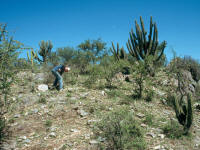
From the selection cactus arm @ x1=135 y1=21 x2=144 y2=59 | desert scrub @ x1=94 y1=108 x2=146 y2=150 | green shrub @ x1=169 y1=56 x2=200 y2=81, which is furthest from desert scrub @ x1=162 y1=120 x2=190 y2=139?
cactus arm @ x1=135 y1=21 x2=144 y2=59

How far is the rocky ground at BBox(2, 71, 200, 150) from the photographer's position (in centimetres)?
326

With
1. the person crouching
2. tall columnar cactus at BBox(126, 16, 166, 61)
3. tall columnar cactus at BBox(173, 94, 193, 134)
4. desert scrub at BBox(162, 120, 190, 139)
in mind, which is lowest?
desert scrub at BBox(162, 120, 190, 139)

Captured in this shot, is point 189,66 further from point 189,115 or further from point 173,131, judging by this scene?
point 173,131

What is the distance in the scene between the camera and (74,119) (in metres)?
4.33

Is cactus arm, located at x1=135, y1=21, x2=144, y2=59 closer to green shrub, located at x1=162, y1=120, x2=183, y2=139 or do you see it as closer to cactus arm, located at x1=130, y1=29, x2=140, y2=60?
cactus arm, located at x1=130, y1=29, x2=140, y2=60

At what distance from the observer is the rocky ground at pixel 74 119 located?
3.26 metres

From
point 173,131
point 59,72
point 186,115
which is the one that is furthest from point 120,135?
point 59,72

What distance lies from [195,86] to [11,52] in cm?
927

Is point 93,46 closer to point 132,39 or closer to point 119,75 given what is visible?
point 132,39

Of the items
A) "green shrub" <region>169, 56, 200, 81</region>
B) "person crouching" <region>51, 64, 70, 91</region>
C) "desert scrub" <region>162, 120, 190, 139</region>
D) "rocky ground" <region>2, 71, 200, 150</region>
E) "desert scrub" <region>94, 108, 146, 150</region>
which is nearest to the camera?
"desert scrub" <region>94, 108, 146, 150</region>

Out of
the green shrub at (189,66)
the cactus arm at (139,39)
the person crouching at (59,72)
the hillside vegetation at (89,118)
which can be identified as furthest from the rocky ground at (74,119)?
the cactus arm at (139,39)

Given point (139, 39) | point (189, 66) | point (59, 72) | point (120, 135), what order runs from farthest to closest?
point (139, 39) → point (189, 66) → point (59, 72) → point (120, 135)

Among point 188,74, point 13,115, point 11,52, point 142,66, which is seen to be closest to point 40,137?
point 13,115

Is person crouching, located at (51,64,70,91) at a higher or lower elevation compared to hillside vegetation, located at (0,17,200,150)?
higher
